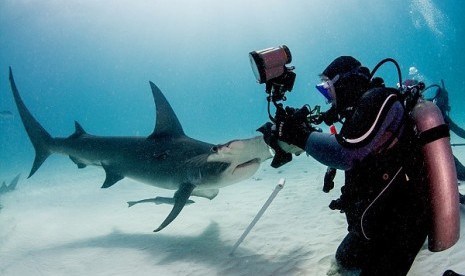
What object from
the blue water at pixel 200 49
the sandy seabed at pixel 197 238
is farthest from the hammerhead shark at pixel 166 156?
the blue water at pixel 200 49

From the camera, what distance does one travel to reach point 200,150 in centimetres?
663

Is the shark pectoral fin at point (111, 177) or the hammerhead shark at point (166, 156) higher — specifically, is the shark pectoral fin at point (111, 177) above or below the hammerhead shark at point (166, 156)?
below

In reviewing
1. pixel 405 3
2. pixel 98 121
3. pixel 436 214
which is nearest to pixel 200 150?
pixel 436 214

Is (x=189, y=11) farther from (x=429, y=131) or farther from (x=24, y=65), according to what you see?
(x=429, y=131)

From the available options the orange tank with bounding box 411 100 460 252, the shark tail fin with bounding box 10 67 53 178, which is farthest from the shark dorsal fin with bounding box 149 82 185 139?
the orange tank with bounding box 411 100 460 252

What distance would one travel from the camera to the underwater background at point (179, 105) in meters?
5.76

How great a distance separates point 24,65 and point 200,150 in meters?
147

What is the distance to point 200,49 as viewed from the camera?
598 feet

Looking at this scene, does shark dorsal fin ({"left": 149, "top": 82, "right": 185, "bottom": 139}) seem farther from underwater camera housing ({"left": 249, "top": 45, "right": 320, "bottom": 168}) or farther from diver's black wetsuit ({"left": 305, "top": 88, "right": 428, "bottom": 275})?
diver's black wetsuit ({"left": 305, "top": 88, "right": 428, "bottom": 275})

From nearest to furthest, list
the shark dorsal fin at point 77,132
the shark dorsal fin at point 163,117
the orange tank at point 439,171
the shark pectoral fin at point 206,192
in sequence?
1. the orange tank at point 439,171
2. the shark pectoral fin at point 206,192
3. the shark dorsal fin at point 163,117
4. the shark dorsal fin at point 77,132

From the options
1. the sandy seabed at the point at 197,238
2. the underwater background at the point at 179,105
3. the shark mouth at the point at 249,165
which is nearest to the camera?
the sandy seabed at the point at 197,238

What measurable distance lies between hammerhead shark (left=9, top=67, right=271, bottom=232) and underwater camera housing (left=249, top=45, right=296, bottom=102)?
204 cm

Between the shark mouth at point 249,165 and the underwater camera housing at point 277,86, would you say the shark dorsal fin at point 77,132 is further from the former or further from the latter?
the underwater camera housing at point 277,86

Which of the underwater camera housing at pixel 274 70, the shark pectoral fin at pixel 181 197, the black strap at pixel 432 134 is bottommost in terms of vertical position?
the shark pectoral fin at pixel 181 197
